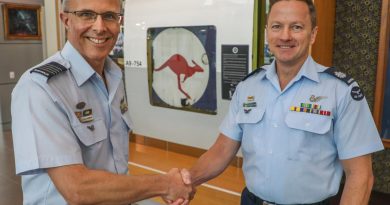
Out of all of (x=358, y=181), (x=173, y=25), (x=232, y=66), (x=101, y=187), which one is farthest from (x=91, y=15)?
(x=173, y=25)

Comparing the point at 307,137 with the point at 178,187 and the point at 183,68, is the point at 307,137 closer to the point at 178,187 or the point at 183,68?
the point at 178,187

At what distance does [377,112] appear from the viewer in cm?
298

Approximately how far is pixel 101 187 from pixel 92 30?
61 centimetres

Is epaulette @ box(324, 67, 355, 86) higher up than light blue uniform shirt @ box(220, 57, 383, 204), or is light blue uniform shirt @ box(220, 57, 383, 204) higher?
epaulette @ box(324, 67, 355, 86)

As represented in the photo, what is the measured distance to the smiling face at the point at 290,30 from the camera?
1.60m

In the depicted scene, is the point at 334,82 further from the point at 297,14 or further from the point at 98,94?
the point at 98,94

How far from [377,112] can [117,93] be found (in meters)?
2.26

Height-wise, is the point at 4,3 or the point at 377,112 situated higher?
the point at 4,3

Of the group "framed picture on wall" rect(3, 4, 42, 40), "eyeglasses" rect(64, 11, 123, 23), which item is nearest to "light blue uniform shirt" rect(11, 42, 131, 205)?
"eyeglasses" rect(64, 11, 123, 23)

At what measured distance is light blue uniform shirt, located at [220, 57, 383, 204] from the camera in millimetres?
1535

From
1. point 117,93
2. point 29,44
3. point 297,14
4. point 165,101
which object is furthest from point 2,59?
point 297,14

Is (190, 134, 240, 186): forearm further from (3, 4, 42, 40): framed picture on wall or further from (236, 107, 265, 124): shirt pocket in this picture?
(3, 4, 42, 40): framed picture on wall

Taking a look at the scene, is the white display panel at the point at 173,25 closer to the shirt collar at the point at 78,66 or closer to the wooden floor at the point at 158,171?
the wooden floor at the point at 158,171

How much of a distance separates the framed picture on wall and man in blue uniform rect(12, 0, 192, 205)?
614 cm
